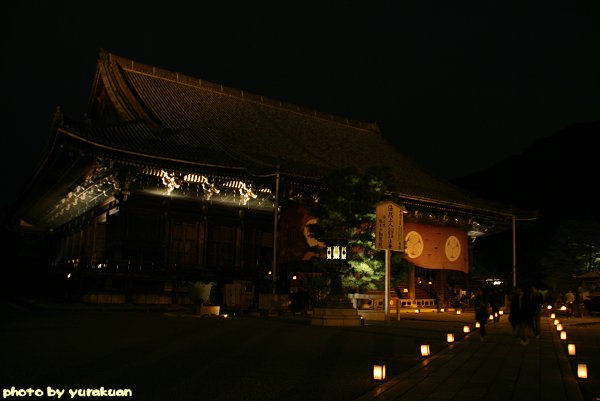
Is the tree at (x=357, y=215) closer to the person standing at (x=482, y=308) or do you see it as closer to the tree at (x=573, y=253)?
the person standing at (x=482, y=308)

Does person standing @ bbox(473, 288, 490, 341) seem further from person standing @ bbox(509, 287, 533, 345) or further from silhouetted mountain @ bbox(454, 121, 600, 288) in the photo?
silhouetted mountain @ bbox(454, 121, 600, 288)

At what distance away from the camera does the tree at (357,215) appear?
21359mm

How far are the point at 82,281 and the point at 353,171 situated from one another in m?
11.6

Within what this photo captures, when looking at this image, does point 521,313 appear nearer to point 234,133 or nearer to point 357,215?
point 357,215

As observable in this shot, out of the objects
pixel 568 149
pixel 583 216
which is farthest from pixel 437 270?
pixel 568 149

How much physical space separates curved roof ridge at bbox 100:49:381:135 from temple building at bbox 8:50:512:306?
0.08 m

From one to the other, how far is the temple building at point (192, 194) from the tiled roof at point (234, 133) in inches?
3.9

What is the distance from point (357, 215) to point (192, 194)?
28.6 feet

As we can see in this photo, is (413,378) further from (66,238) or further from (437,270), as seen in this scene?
(66,238)

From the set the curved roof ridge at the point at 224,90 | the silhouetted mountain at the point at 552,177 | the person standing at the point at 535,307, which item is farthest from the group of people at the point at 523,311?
the silhouetted mountain at the point at 552,177

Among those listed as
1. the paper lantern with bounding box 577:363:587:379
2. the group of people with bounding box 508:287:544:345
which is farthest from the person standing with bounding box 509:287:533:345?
the paper lantern with bounding box 577:363:587:379

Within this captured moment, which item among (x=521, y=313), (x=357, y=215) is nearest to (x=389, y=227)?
(x=357, y=215)

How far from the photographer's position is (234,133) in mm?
30953

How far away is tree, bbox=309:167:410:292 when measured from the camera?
2136 cm
